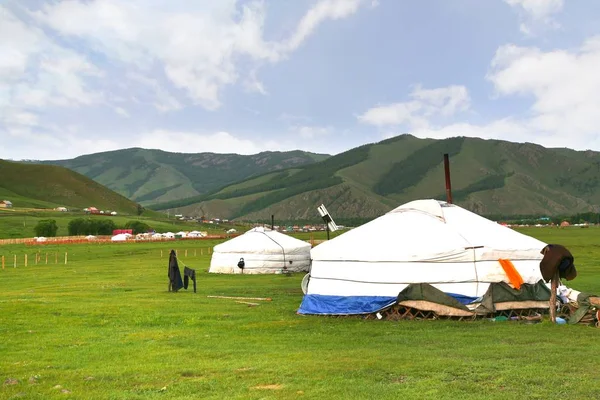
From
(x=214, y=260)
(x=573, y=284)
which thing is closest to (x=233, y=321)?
(x=573, y=284)

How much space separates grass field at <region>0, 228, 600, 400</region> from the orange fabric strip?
1393 mm

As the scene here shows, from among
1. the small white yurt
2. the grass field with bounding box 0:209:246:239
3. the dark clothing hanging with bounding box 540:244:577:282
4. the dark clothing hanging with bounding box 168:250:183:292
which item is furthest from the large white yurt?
the grass field with bounding box 0:209:246:239

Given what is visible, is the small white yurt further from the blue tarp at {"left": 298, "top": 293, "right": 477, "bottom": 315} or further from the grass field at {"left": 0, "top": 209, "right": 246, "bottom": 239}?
the grass field at {"left": 0, "top": 209, "right": 246, "bottom": 239}

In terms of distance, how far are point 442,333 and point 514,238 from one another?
15.7 feet

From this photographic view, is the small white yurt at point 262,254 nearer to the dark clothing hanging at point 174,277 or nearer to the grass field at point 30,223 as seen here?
the dark clothing hanging at point 174,277

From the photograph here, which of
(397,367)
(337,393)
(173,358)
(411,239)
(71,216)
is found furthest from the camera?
(71,216)

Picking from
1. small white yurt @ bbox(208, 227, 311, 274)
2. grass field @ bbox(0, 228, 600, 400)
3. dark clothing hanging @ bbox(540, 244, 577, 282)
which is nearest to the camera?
grass field @ bbox(0, 228, 600, 400)

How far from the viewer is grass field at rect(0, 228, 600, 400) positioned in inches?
285

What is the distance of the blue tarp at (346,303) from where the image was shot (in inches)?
546

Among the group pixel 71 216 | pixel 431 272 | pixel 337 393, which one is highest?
pixel 71 216

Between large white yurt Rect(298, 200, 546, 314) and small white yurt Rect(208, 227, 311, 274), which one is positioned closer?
large white yurt Rect(298, 200, 546, 314)

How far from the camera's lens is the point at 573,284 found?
21.6 metres

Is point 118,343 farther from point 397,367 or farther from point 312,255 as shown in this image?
point 312,255

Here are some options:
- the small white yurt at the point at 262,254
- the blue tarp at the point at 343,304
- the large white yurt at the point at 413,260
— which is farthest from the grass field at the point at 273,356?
the small white yurt at the point at 262,254
